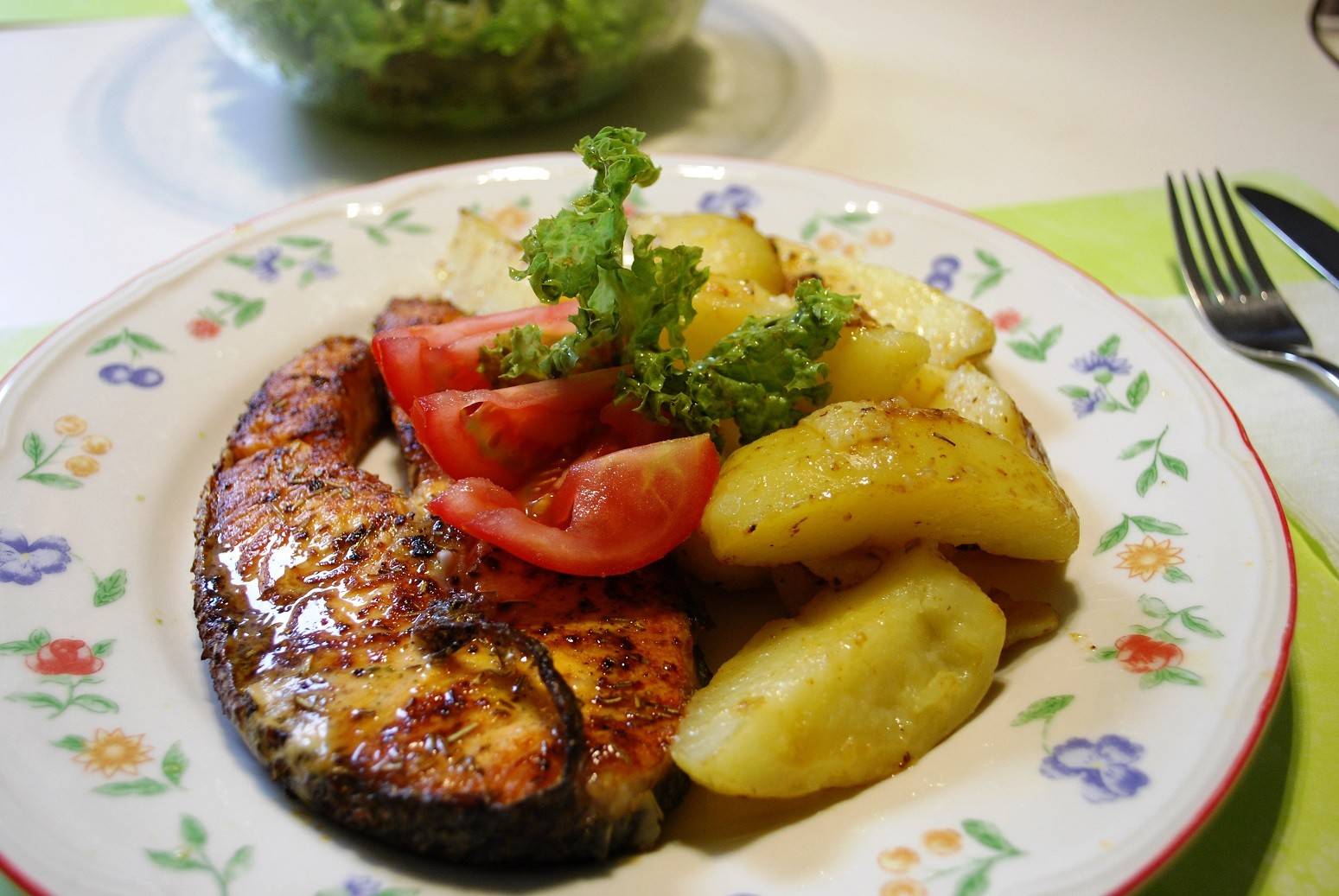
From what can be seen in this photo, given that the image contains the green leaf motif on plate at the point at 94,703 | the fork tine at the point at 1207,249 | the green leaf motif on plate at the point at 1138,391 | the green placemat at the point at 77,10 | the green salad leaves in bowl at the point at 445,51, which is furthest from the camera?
the green placemat at the point at 77,10

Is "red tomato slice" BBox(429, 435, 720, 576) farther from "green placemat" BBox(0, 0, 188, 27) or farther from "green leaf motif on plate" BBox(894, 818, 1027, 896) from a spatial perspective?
"green placemat" BBox(0, 0, 188, 27)

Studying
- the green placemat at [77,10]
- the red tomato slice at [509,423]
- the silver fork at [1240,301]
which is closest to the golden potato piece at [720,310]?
the red tomato slice at [509,423]

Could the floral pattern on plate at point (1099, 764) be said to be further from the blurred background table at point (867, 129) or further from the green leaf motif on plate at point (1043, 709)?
the blurred background table at point (867, 129)

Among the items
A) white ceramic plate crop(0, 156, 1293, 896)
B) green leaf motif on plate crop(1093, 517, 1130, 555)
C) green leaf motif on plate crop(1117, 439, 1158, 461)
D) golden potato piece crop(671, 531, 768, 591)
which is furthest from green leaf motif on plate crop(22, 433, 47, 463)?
green leaf motif on plate crop(1117, 439, 1158, 461)

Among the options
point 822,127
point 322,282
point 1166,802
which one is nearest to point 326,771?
point 1166,802

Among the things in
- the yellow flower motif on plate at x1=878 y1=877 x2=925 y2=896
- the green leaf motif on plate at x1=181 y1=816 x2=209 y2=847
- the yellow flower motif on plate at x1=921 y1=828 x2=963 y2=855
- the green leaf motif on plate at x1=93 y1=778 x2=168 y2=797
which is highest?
the green leaf motif on plate at x1=93 y1=778 x2=168 y2=797

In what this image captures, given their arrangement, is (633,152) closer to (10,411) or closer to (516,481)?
(516,481)
